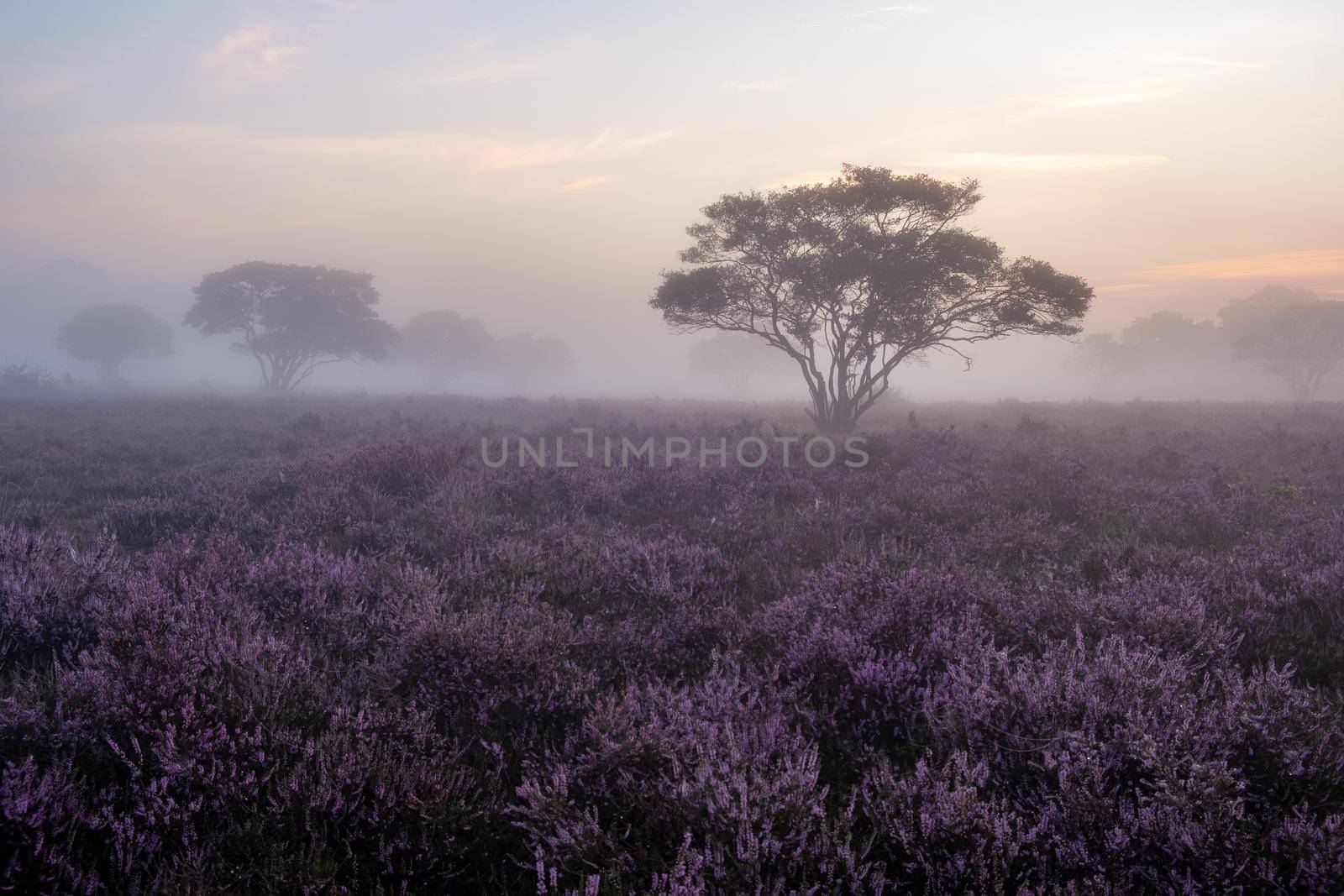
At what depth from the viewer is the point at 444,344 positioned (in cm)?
7769

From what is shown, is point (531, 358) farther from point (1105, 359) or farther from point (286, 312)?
point (1105, 359)

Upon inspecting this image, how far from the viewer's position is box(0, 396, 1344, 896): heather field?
1.79m

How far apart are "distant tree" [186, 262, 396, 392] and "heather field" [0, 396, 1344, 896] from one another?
144ft

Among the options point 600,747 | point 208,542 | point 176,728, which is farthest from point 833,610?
point 208,542

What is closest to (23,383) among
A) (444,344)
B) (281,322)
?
(281,322)

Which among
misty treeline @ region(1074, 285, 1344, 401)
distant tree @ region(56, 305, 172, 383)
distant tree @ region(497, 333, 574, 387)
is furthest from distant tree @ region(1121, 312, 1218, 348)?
distant tree @ region(56, 305, 172, 383)

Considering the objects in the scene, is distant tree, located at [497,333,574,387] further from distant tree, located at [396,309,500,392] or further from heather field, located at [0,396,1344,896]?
heather field, located at [0,396,1344,896]

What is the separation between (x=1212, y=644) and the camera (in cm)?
316

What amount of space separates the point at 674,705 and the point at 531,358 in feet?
303

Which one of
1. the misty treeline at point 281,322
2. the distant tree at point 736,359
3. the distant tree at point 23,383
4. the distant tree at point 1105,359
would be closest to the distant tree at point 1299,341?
the distant tree at point 1105,359

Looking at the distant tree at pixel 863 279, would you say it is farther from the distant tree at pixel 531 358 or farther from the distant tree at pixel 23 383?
the distant tree at pixel 531 358

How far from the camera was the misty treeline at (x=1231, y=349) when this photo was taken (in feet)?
148

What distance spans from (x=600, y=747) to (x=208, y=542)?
4.26 meters

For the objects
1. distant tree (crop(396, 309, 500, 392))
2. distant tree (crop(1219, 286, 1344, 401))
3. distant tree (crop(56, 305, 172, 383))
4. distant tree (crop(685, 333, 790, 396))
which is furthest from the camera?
distant tree (crop(396, 309, 500, 392))
